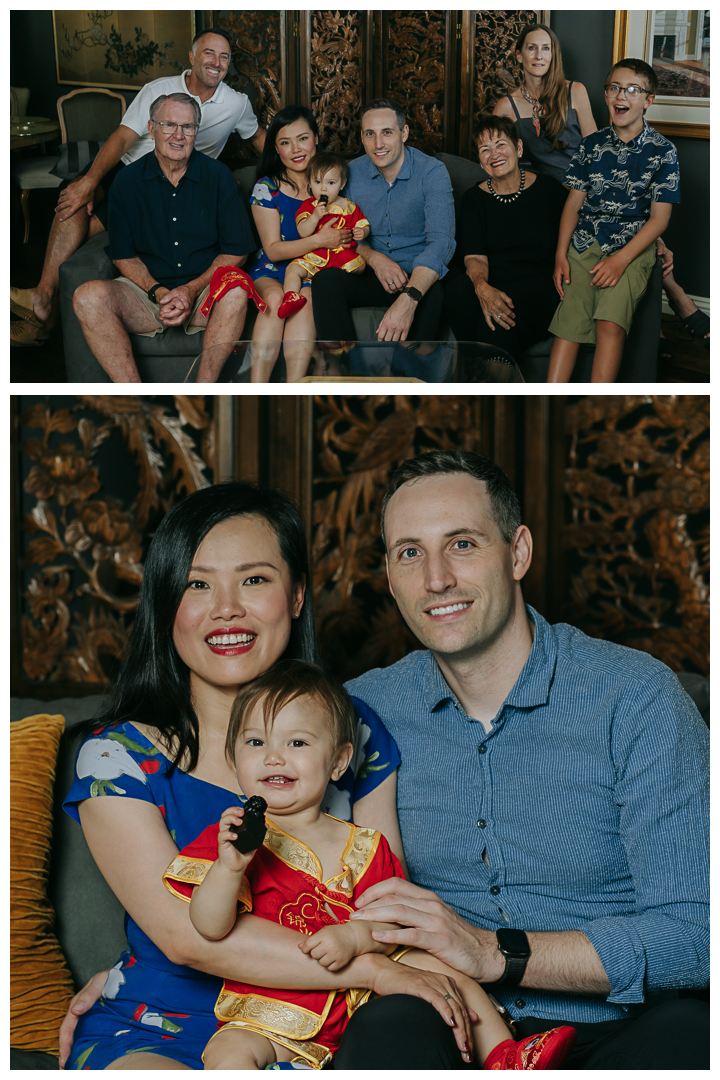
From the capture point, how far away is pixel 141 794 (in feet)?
4.91

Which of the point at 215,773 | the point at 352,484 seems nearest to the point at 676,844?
the point at 215,773

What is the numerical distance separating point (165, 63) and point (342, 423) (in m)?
2.71

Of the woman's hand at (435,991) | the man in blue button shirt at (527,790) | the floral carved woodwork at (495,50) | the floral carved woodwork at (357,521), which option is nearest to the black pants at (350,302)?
the floral carved woodwork at (357,521)

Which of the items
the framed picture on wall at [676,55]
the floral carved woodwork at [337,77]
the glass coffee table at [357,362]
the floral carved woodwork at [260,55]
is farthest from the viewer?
the floral carved woodwork at [337,77]

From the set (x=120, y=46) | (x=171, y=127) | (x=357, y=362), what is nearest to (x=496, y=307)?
(x=357, y=362)

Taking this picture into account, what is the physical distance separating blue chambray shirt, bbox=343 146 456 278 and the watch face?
239 centimetres

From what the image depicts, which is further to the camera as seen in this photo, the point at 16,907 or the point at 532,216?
the point at 532,216

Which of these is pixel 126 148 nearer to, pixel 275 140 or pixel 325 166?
pixel 275 140

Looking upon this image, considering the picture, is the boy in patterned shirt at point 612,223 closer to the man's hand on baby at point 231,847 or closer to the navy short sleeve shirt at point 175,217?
the navy short sleeve shirt at point 175,217

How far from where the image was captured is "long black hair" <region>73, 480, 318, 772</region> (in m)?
1.62

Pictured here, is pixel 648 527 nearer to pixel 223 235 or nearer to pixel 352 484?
pixel 352 484

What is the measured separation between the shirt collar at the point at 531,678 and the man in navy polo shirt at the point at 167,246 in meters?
1.74

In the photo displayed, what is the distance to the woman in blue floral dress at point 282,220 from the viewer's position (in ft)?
10.4

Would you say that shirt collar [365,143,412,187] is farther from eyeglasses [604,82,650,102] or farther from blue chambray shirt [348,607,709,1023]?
blue chambray shirt [348,607,709,1023]
